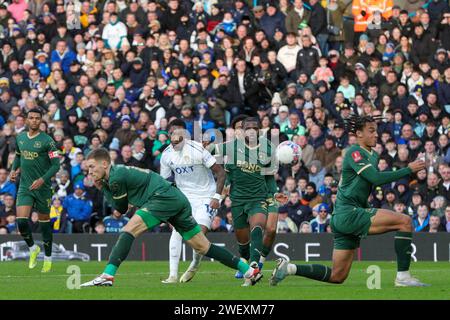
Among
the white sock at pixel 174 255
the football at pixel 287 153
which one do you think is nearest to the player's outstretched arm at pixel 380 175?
the white sock at pixel 174 255

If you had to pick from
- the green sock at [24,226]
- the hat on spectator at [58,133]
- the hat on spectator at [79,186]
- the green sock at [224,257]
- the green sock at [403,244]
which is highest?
the hat on spectator at [58,133]

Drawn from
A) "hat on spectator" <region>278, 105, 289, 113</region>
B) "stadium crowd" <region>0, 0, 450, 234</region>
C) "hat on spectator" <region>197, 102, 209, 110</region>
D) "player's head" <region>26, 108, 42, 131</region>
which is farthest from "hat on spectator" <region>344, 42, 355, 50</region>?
"player's head" <region>26, 108, 42, 131</region>

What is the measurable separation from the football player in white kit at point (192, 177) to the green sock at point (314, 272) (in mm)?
2879

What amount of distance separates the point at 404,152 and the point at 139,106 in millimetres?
6963

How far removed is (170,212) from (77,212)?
1201 centimetres

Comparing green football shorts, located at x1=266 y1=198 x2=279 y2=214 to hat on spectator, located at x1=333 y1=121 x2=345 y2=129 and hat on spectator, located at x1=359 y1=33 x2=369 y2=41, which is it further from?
Result: hat on spectator, located at x1=359 y1=33 x2=369 y2=41

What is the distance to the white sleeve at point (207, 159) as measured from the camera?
18.1m

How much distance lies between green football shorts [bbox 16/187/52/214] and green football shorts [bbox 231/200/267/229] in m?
4.26

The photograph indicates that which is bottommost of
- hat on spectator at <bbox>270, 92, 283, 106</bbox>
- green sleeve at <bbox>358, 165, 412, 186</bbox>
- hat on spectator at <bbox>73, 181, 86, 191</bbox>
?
green sleeve at <bbox>358, 165, 412, 186</bbox>

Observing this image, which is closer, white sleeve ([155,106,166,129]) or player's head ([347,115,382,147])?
player's head ([347,115,382,147])

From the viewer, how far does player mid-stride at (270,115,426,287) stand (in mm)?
15195

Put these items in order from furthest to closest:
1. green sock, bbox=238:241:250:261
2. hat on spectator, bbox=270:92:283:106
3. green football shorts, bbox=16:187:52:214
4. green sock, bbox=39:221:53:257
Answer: hat on spectator, bbox=270:92:283:106 → green sock, bbox=39:221:53:257 → green football shorts, bbox=16:187:52:214 → green sock, bbox=238:241:250:261

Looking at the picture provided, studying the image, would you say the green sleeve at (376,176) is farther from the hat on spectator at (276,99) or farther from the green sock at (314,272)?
the hat on spectator at (276,99)

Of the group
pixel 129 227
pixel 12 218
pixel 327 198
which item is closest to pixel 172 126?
pixel 129 227
